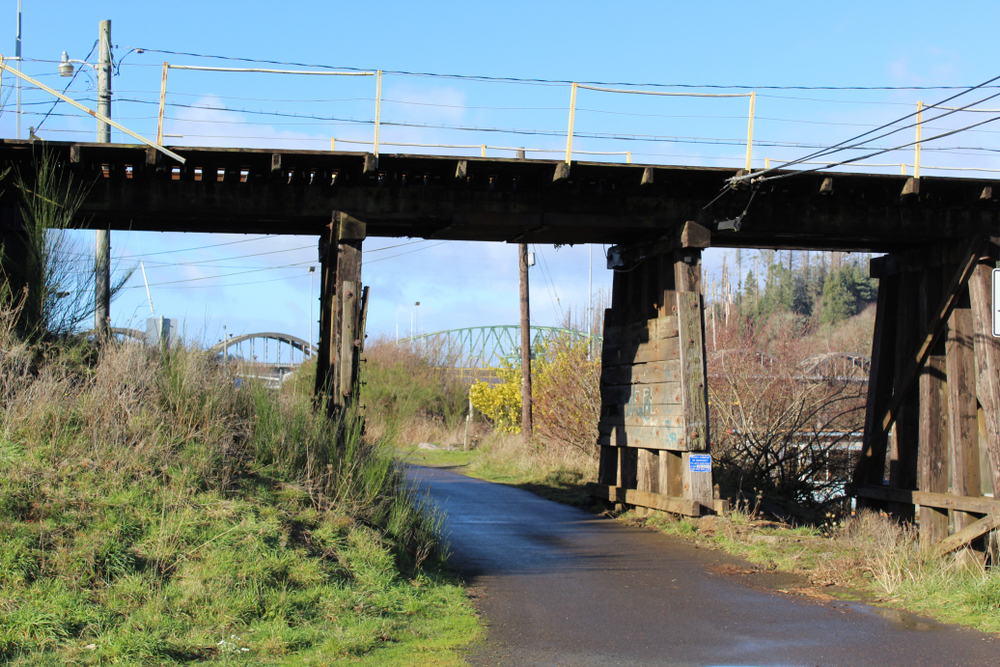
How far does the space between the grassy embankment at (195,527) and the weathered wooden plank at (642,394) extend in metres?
4.37

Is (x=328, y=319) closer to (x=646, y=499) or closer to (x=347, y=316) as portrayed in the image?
(x=347, y=316)

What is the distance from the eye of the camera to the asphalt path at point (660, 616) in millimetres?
6711

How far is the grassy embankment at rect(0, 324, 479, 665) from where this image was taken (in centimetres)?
619

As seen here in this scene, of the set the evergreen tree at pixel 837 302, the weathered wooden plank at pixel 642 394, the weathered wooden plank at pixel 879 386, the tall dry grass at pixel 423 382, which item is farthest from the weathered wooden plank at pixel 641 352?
the evergreen tree at pixel 837 302

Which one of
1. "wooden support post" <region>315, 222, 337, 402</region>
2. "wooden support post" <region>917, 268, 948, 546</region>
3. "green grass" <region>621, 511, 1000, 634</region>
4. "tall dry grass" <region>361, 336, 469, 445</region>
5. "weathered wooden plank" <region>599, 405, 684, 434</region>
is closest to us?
"green grass" <region>621, 511, 1000, 634</region>

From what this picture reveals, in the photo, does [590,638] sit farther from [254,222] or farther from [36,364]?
[254,222]

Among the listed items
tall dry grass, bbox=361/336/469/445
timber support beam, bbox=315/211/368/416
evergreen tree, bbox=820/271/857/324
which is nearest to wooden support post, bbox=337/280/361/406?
timber support beam, bbox=315/211/368/416

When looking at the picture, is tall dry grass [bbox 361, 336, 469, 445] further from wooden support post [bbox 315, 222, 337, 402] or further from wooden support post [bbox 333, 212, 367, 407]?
wooden support post [bbox 333, 212, 367, 407]

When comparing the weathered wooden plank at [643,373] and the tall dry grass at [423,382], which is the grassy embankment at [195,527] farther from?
the tall dry grass at [423,382]

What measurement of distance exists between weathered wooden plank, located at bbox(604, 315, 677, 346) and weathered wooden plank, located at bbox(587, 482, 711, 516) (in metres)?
2.44

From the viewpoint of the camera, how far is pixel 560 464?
22500mm

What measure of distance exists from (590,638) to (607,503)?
8.39 metres

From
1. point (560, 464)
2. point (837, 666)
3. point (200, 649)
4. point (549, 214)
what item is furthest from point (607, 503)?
point (200, 649)

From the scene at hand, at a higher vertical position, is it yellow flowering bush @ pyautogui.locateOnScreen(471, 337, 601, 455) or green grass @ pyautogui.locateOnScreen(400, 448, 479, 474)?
yellow flowering bush @ pyautogui.locateOnScreen(471, 337, 601, 455)
